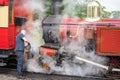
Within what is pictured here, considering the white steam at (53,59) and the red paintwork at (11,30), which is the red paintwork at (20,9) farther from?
the white steam at (53,59)

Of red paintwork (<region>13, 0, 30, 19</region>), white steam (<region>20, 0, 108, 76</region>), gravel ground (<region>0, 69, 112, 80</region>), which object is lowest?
gravel ground (<region>0, 69, 112, 80</region>)

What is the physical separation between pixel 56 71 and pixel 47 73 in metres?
0.27

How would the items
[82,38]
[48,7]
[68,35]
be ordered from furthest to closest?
[48,7]
[68,35]
[82,38]

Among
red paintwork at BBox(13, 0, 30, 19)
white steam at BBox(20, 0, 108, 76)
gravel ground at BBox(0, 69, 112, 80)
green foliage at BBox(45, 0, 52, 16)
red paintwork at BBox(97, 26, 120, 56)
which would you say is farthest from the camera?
green foliage at BBox(45, 0, 52, 16)

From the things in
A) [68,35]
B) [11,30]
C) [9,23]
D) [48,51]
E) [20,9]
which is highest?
[20,9]

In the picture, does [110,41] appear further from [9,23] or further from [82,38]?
[9,23]

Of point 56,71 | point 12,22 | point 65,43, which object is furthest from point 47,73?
point 12,22

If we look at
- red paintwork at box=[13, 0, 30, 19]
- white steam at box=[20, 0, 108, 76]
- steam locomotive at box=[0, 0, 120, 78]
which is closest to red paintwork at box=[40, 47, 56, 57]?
steam locomotive at box=[0, 0, 120, 78]

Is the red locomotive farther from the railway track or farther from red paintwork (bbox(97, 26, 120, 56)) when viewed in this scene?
red paintwork (bbox(97, 26, 120, 56))

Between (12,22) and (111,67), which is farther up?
(12,22)

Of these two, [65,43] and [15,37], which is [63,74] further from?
[15,37]

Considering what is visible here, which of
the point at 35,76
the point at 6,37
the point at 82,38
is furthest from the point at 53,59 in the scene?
the point at 6,37

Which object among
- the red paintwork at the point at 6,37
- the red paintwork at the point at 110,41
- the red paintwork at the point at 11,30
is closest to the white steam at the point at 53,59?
the red paintwork at the point at 11,30

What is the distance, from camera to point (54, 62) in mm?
9484
